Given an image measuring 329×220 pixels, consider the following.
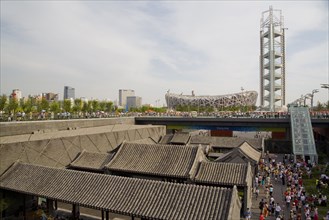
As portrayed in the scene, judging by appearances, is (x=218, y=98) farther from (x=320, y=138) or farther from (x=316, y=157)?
(x=316, y=157)

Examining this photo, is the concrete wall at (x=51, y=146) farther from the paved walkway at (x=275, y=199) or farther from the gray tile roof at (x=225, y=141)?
the paved walkway at (x=275, y=199)

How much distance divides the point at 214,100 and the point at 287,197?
154m

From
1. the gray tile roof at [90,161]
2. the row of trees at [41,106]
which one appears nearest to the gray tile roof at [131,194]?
the gray tile roof at [90,161]

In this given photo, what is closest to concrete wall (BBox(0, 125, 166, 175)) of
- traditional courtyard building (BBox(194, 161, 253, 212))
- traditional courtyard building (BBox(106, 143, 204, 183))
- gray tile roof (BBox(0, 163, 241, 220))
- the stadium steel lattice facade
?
gray tile roof (BBox(0, 163, 241, 220))

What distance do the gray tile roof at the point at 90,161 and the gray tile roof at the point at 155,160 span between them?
184cm

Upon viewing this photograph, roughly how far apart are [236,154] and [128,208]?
17.2 meters

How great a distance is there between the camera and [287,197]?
25312 mm

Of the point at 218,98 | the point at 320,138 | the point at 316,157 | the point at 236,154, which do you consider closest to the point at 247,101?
the point at 218,98

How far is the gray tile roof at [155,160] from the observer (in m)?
23.0

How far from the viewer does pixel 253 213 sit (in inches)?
943

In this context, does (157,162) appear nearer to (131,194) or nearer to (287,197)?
(131,194)

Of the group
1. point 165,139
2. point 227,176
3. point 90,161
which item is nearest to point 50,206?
point 90,161

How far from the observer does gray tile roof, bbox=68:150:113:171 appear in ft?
87.2

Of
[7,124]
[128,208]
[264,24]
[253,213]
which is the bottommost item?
[253,213]
